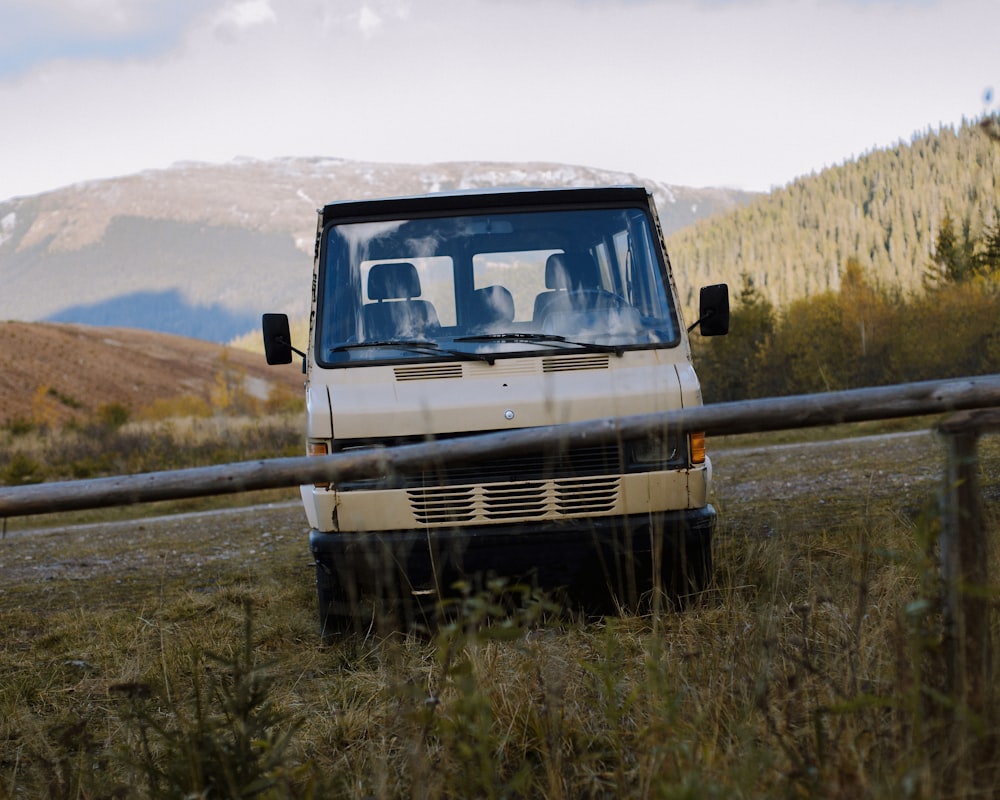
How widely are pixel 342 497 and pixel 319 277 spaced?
4.27 feet

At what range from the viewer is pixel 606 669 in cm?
296

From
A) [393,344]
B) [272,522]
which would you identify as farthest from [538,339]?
[272,522]

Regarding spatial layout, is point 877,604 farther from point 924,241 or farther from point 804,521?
point 924,241

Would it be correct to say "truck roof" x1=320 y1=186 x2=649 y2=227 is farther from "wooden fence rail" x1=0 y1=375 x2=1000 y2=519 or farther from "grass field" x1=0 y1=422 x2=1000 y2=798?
"wooden fence rail" x1=0 y1=375 x2=1000 y2=519

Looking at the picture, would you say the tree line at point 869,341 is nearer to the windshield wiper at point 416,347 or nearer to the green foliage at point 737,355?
the green foliage at point 737,355

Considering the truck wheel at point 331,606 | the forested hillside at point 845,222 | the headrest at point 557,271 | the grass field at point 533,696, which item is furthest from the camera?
the forested hillside at point 845,222

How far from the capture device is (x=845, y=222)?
115625 millimetres

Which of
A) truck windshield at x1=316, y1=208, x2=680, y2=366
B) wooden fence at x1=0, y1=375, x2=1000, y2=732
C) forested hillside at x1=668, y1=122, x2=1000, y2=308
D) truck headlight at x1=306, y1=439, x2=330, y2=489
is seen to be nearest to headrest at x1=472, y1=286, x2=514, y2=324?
truck windshield at x1=316, y1=208, x2=680, y2=366

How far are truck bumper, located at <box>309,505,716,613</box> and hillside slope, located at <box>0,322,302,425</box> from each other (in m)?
50.2

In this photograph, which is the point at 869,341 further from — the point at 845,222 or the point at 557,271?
the point at 845,222

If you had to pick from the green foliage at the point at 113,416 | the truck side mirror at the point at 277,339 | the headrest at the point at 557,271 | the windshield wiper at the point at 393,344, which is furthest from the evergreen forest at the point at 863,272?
the green foliage at the point at 113,416

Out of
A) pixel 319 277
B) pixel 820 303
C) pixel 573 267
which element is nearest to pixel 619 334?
pixel 573 267

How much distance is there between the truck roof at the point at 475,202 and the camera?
16.9 ft

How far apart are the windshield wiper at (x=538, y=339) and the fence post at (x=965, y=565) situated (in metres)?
2.26
